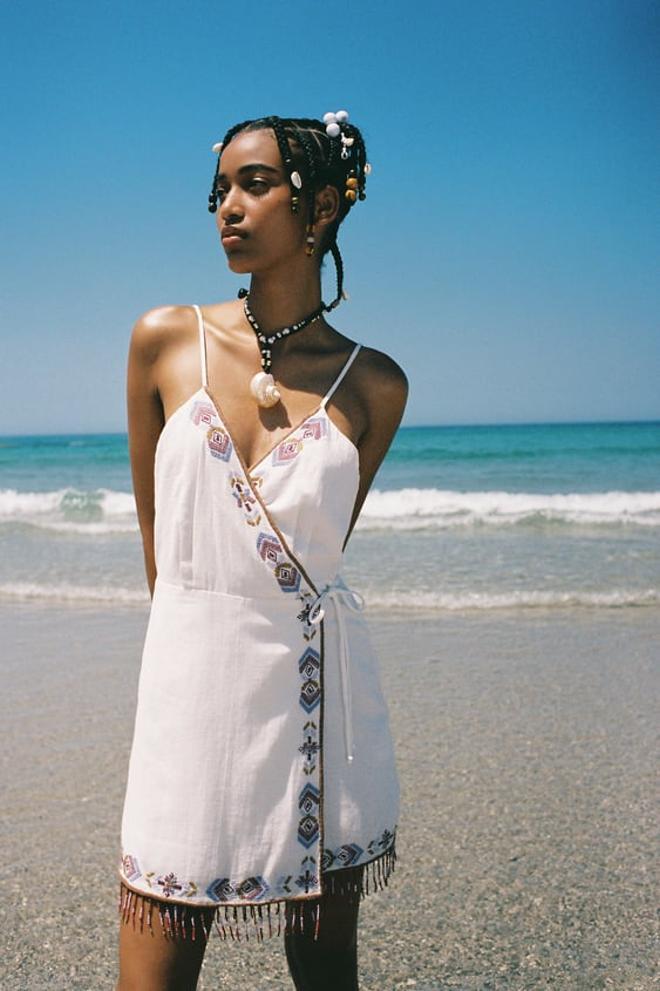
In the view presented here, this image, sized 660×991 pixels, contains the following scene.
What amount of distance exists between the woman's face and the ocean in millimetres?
5871

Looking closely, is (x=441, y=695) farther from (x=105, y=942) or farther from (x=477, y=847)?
(x=105, y=942)

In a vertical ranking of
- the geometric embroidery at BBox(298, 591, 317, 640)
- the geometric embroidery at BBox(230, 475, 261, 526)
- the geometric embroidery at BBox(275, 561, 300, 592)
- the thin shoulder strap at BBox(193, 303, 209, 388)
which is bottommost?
the geometric embroidery at BBox(298, 591, 317, 640)

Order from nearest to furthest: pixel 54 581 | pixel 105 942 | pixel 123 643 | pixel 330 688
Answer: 1. pixel 330 688
2. pixel 105 942
3. pixel 123 643
4. pixel 54 581

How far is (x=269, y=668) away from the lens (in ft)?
5.43

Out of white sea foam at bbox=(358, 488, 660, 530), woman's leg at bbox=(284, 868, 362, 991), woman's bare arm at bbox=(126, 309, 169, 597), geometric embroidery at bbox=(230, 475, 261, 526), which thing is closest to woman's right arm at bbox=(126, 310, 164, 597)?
woman's bare arm at bbox=(126, 309, 169, 597)

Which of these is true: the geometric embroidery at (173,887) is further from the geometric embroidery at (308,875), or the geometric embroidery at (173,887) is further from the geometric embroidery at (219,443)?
the geometric embroidery at (219,443)

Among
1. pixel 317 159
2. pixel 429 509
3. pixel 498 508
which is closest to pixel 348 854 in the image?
pixel 317 159

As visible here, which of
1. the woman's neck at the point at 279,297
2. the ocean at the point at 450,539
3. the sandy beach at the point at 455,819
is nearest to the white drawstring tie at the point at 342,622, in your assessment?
the woman's neck at the point at 279,297

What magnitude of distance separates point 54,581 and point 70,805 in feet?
19.0

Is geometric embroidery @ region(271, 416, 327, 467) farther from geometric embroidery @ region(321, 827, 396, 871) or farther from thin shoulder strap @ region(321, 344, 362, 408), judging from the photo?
geometric embroidery @ region(321, 827, 396, 871)

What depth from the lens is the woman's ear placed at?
1878mm

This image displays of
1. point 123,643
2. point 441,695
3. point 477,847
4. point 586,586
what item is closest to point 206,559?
point 477,847

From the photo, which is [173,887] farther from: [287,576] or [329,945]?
[287,576]

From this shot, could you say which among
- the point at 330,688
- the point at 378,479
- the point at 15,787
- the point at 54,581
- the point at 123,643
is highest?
the point at 330,688
